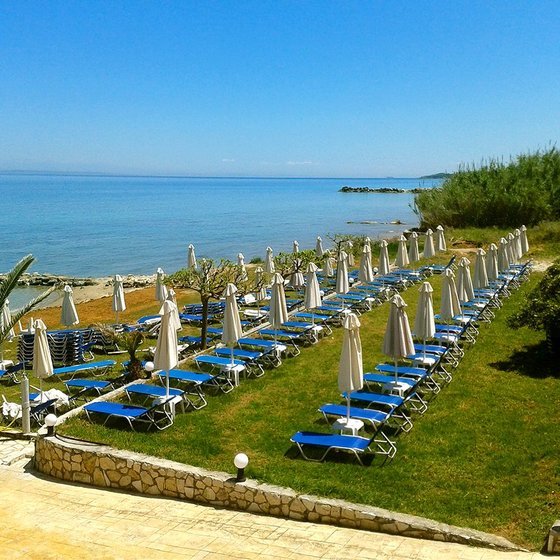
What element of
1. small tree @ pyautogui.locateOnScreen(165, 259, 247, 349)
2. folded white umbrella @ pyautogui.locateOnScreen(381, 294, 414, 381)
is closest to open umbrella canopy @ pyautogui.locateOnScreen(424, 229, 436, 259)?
→ small tree @ pyautogui.locateOnScreen(165, 259, 247, 349)

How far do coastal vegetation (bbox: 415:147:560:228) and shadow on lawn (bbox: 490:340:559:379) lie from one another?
2428cm

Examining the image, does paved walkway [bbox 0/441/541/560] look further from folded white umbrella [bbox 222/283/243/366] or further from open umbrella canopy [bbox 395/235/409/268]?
open umbrella canopy [bbox 395/235/409/268]

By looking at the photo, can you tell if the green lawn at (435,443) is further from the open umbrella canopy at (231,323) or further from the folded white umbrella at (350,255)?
the folded white umbrella at (350,255)

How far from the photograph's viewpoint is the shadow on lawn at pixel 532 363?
40.6 ft

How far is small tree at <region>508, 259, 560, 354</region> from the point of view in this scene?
1248 centimetres

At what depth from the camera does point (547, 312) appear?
12.5m

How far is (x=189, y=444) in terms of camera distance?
9336mm

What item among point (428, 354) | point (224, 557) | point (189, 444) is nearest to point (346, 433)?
point (189, 444)

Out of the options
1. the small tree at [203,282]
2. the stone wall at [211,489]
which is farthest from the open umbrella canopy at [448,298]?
the stone wall at [211,489]

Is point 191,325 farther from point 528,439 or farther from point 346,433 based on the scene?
point 528,439

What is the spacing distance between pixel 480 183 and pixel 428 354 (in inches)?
1134

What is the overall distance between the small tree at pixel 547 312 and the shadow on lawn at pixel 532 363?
336 mm

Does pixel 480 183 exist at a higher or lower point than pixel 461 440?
higher

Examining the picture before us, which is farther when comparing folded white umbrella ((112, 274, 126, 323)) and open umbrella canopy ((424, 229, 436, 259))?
open umbrella canopy ((424, 229, 436, 259))
